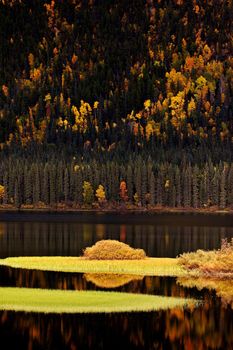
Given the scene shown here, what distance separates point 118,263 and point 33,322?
34378 mm

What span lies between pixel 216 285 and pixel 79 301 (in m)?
12.9

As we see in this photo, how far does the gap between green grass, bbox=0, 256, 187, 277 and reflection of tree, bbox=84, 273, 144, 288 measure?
91.2 inches

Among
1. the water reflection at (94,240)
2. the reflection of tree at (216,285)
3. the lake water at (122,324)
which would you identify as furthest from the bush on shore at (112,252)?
the reflection of tree at (216,285)

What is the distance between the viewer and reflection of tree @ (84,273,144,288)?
73244 millimetres

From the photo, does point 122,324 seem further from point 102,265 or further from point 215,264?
point 102,265

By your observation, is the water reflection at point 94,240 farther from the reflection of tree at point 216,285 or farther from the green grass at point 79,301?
the green grass at point 79,301

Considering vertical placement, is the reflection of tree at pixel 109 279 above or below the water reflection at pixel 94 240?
above

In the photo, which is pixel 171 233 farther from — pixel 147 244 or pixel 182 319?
pixel 182 319

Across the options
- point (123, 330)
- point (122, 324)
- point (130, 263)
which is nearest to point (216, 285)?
point (130, 263)

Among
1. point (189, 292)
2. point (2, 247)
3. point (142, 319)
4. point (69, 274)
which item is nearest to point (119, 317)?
point (142, 319)

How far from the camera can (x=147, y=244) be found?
11925cm

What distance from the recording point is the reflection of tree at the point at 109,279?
240 ft

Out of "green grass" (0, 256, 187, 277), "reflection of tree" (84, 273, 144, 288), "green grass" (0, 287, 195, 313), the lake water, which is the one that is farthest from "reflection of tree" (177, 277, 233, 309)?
"green grass" (0, 256, 187, 277)

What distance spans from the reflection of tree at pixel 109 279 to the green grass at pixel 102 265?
7.60 ft
